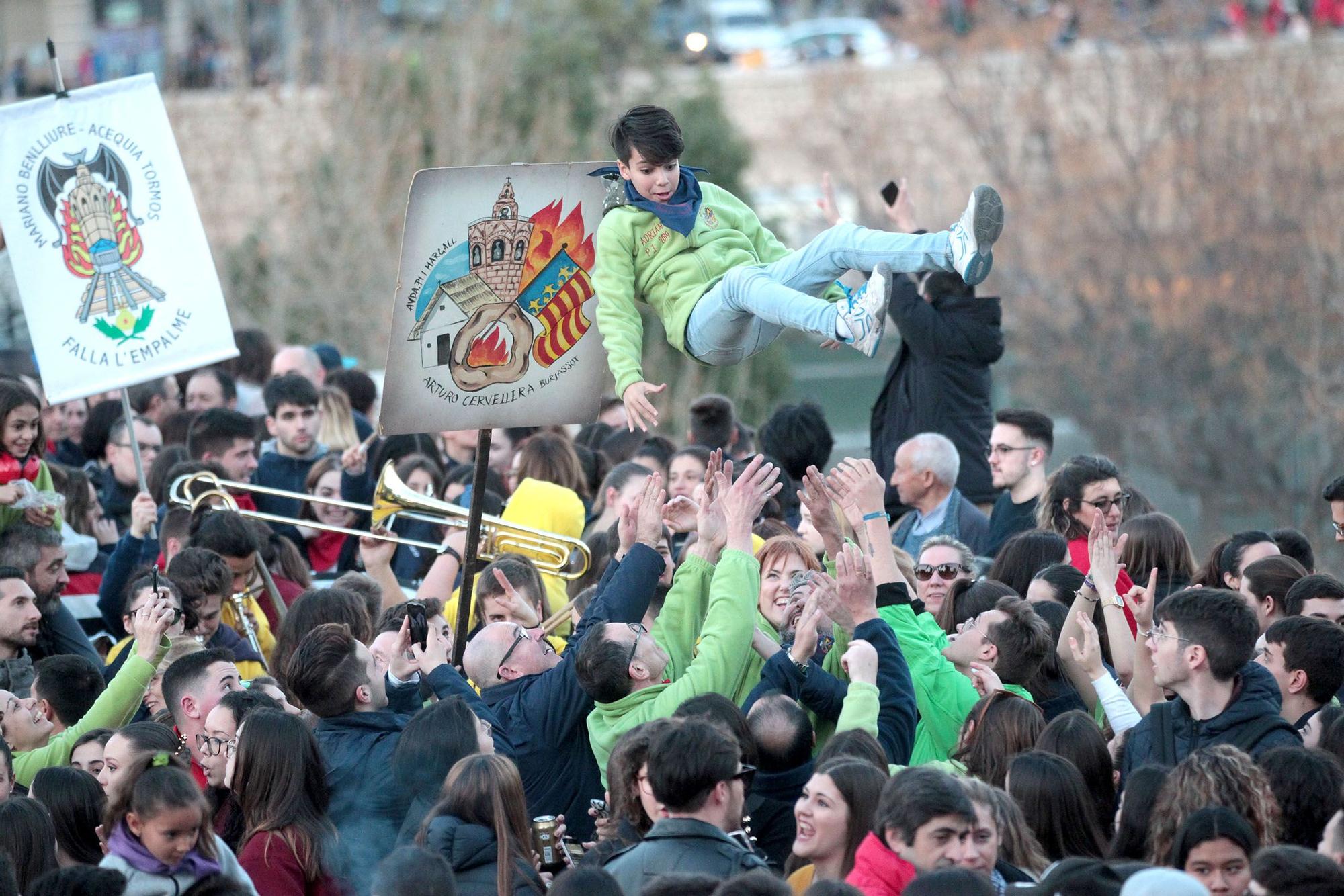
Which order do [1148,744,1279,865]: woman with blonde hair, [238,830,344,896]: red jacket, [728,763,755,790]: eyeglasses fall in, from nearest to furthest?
1. [1148,744,1279,865]: woman with blonde hair
2. [728,763,755,790]: eyeglasses
3. [238,830,344,896]: red jacket

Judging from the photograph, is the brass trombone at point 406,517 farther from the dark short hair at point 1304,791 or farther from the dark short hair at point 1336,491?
the dark short hair at point 1304,791

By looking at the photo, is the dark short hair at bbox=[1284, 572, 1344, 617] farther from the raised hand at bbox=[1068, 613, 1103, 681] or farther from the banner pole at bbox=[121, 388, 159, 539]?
the banner pole at bbox=[121, 388, 159, 539]

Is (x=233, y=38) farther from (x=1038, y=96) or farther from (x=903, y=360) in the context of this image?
(x=903, y=360)

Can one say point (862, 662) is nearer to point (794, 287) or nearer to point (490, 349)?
point (794, 287)

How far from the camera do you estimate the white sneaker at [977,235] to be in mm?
6340

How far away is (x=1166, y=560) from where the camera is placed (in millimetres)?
7559

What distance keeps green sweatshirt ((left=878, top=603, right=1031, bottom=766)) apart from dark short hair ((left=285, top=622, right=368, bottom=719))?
1.73m

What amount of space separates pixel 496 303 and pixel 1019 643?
7.46ft

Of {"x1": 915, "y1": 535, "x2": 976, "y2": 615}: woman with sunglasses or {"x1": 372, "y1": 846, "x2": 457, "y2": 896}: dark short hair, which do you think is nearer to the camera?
{"x1": 372, "y1": 846, "x2": 457, "y2": 896}: dark short hair

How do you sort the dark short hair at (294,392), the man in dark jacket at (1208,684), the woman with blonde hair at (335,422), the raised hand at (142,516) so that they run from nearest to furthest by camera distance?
the man in dark jacket at (1208,684), the raised hand at (142,516), the dark short hair at (294,392), the woman with blonde hair at (335,422)

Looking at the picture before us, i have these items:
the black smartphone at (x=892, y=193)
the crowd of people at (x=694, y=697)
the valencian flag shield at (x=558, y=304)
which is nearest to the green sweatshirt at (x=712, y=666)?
the crowd of people at (x=694, y=697)

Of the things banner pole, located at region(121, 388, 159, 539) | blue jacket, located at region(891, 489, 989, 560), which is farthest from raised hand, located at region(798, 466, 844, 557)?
banner pole, located at region(121, 388, 159, 539)

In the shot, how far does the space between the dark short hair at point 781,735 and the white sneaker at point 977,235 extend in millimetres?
1580

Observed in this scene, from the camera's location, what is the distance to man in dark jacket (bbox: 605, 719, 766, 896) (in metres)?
5.02
